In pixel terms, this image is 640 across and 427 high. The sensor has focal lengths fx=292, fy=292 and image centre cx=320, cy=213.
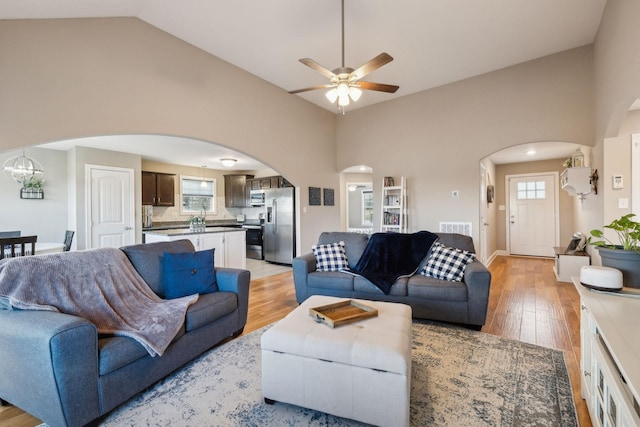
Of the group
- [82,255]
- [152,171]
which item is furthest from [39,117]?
[152,171]

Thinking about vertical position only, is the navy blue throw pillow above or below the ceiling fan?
below

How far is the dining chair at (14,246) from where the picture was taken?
3.10 metres

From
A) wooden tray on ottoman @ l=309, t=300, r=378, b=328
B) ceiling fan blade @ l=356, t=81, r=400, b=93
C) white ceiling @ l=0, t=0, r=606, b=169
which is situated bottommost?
wooden tray on ottoman @ l=309, t=300, r=378, b=328

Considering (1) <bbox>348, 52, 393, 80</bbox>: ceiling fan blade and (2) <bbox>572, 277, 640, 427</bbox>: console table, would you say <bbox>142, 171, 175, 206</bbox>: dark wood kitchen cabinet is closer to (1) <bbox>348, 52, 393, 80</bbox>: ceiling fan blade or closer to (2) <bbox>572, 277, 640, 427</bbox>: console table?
(1) <bbox>348, 52, 393, 80</bbox>: ceiling fan blade

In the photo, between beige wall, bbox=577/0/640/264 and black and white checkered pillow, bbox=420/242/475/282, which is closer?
beige wall, bbox=577/0/640/264

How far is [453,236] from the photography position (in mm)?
3408

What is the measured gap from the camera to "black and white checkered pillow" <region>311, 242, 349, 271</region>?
357cm

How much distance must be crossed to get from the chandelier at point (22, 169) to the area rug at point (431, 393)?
14.0 feet

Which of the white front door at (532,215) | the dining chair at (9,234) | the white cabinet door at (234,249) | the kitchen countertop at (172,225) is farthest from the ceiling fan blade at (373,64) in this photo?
the white front door at (532,215)

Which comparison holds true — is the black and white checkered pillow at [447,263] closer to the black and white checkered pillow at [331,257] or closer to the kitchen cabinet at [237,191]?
the black and white checkered pillow at [331,257]

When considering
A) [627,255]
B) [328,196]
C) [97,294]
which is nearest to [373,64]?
[627,255]

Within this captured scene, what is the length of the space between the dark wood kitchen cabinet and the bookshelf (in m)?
5.26

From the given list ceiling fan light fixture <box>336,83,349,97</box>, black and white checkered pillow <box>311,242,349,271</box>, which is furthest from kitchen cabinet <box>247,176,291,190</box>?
ceiling fan light fixture <box>336,83,349,97</box>

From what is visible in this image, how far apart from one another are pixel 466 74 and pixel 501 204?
14.0 ft
